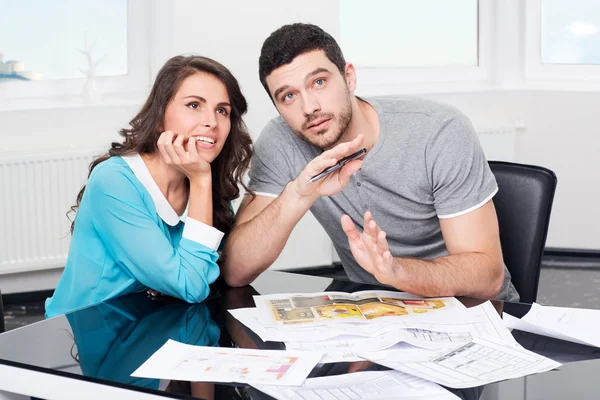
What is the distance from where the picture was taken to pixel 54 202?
420cm

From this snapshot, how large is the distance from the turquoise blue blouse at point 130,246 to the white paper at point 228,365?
0.36 meters

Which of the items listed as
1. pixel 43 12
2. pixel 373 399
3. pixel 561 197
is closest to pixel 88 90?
pixel 43 12

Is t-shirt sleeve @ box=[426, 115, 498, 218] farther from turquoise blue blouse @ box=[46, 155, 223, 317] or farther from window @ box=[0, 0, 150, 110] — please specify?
window @ box=[0, 0, 150, 110]

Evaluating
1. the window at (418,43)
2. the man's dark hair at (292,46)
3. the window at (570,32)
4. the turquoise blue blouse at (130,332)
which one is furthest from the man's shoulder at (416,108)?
the window at (570,32)

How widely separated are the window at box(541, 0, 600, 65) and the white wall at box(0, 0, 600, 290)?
0.31m

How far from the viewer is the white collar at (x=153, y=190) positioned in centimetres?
203

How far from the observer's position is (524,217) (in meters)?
2.20

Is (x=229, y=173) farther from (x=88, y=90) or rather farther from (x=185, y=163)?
(x=88, y=90)

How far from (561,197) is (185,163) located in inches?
144

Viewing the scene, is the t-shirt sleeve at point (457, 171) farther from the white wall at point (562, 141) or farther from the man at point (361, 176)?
the white wall at point (562, 141)

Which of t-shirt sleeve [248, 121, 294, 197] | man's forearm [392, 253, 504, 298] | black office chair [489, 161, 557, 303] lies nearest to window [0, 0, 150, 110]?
t-shirt sleeve [248, 121, 294, 197]

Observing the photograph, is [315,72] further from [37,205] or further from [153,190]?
[37,205]

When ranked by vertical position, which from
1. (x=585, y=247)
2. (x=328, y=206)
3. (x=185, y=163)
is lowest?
(x=585, y=247)

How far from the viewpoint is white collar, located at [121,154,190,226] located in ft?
6.67
